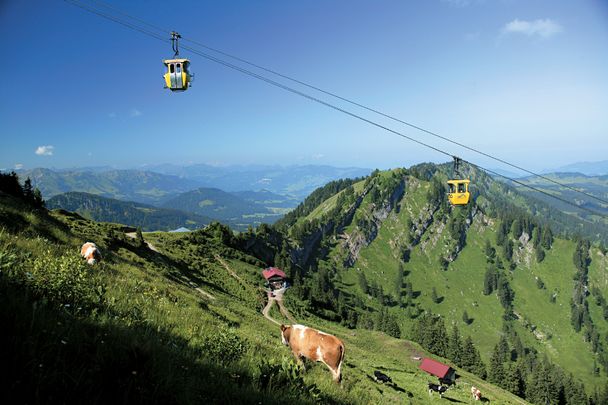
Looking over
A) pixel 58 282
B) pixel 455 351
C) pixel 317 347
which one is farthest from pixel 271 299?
pixel 58 282

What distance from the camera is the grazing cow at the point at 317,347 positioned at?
1261cm

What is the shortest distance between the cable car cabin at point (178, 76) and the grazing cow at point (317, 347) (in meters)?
20.0

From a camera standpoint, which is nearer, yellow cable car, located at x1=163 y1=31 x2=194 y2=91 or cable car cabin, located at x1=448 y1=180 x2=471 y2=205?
yellow cable car, located at x1=163 y1=31 x2=194 y2=91

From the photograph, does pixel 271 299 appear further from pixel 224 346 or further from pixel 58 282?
pixel 58 282

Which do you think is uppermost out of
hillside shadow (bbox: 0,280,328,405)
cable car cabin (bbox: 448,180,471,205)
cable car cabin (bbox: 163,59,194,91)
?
cable car cabin (bbox: 163,59,194,91)

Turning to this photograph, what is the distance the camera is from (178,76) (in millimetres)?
25609

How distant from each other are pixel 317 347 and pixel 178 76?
21.6 meters

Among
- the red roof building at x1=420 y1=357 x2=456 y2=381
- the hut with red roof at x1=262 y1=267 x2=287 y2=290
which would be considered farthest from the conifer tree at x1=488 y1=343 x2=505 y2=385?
the hut with red roof at x1=262 y1=267 x2=287 y2=290

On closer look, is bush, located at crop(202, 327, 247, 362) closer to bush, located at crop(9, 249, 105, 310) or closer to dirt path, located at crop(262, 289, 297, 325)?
bush, located at crop(9, 249, 105, 310)

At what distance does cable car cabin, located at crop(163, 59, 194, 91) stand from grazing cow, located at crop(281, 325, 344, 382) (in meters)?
20.0

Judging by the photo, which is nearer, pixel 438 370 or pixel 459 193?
pixel 459 193

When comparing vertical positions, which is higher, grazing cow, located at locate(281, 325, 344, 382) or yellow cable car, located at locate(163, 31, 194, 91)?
yellow cable car, located at locate(163, 31, 194, 91)

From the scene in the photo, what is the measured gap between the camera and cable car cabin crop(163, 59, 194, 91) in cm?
2556

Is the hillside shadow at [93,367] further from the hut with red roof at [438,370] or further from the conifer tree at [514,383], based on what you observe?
the conifer tree at [514,383]
